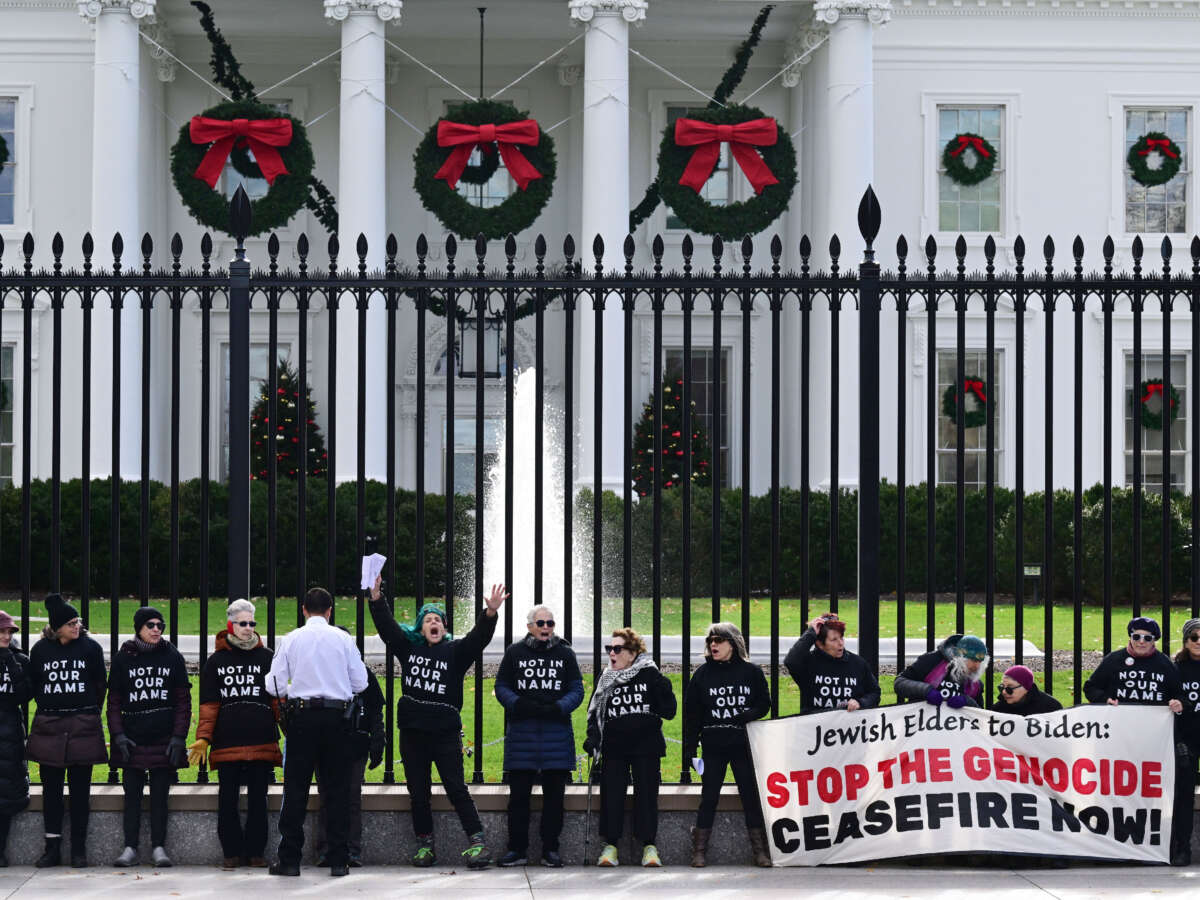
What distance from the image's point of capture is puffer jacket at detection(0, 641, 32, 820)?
9.68m

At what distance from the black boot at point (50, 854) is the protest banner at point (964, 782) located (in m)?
3.81

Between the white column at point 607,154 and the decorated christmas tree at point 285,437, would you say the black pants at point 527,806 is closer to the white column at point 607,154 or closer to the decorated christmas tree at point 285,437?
the decorated christmas tree at point 285,437

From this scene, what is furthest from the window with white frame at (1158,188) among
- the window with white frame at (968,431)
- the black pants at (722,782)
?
the black pants at (722,782)

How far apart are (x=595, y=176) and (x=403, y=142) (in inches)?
201

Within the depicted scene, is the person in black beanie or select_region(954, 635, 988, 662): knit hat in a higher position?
select_region(954, 635, 988, 662): knit hat

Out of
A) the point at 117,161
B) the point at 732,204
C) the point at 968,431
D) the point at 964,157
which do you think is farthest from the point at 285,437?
the point at 964,157

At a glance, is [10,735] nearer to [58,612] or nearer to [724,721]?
[58,612]

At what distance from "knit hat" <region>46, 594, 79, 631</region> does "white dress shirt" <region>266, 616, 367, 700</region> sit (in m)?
1.16

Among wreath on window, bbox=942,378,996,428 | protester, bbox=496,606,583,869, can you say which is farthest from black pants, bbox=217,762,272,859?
wreath on window, bbox=942,378,996,428

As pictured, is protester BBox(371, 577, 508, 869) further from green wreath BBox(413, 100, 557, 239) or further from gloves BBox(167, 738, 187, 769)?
green wreath BBox(413, 100, 557, 239)

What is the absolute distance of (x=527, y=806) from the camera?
9.84m

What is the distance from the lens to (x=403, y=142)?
32.2 metres

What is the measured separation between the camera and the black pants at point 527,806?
32.2ft

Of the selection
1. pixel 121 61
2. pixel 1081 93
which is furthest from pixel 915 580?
pixel 121 61
